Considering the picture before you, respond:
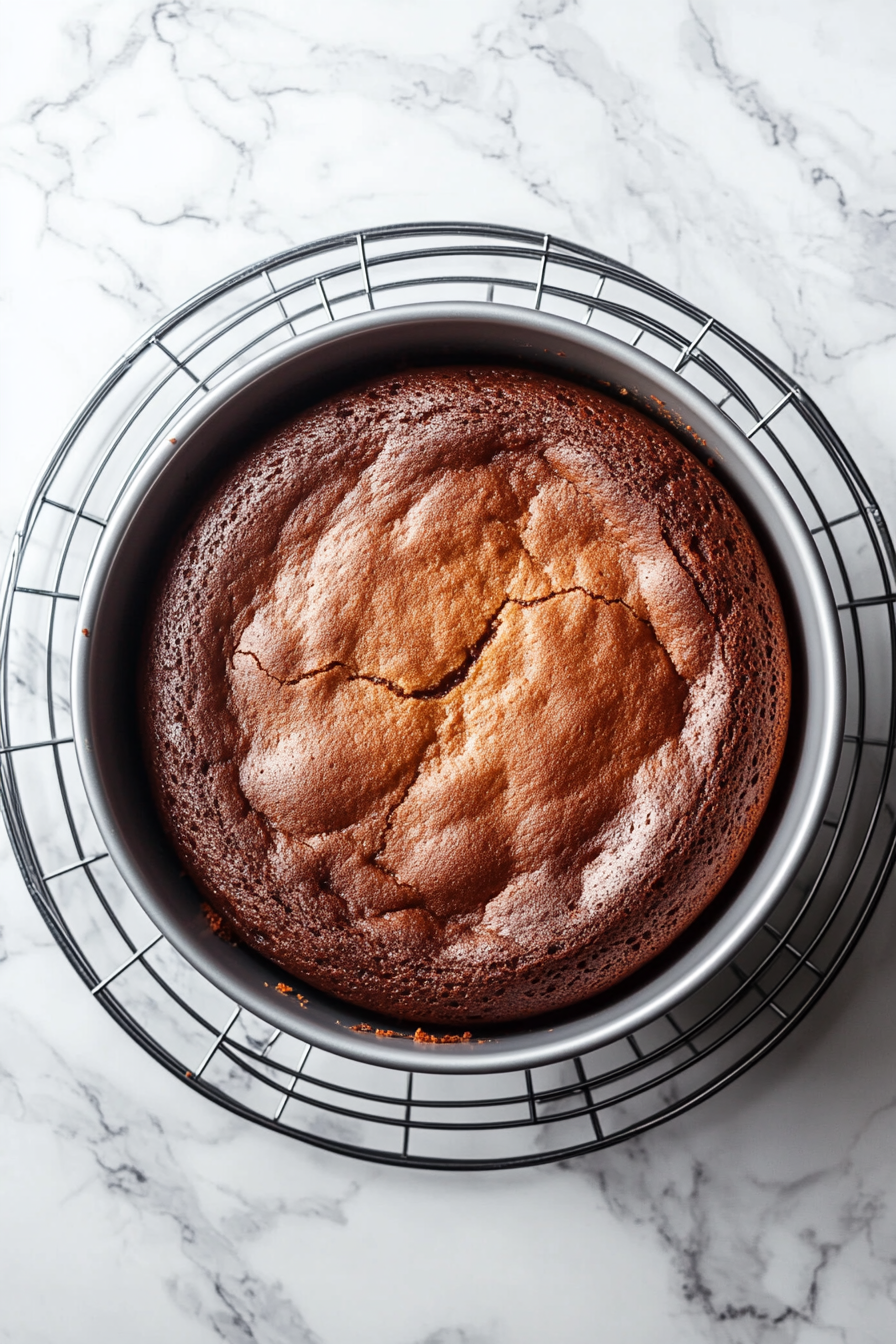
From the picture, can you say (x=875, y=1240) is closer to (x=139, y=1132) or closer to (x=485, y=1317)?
(x=485, y=1317)

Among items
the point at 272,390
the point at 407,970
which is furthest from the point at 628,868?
the point at 272,390

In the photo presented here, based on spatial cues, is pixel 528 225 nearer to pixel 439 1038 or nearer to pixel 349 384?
pixel 349 384

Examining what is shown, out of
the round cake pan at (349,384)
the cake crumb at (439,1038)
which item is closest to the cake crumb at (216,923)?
the round cake pan at (349,384)

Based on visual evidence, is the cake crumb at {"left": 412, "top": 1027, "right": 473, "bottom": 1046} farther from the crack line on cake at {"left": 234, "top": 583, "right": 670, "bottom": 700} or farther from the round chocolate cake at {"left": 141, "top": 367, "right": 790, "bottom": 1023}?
the crack line on cake at {"left": 234, "top": 583, "right": 670, "bottom": 700}

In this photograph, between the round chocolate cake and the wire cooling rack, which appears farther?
the wire cooling rack

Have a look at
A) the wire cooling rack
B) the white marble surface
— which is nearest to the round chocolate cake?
the wire cooling rack

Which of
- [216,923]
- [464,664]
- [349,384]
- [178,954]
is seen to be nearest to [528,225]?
[349,384]
